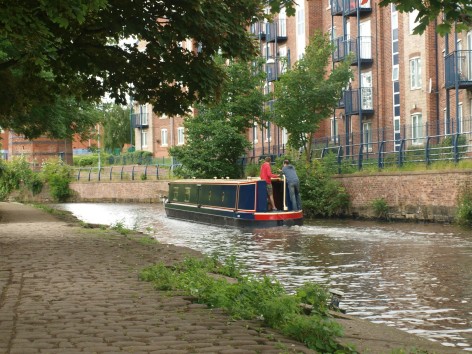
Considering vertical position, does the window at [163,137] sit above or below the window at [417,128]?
above

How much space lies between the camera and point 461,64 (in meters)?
30.1

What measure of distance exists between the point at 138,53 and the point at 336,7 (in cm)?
2843

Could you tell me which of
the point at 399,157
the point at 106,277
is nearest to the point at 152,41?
the point at 106,277

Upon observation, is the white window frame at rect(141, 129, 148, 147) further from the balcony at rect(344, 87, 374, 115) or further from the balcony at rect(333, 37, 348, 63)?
the balcony at rect(344, 87, 374, 115)

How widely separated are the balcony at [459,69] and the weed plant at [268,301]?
70.6ft

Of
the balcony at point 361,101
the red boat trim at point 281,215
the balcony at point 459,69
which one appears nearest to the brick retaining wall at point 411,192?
the red boat trim at point 281,215

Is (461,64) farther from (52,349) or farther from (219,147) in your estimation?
(52,349)

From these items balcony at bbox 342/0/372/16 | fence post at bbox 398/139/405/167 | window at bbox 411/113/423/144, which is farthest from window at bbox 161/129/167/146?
fence post at bbox 398/139/405/167

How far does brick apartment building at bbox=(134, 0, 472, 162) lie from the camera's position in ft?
100

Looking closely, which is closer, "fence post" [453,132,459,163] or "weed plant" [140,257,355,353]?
"weed plant" [140,257,355,353]

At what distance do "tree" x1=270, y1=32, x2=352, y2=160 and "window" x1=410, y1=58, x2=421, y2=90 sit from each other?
2614 mm

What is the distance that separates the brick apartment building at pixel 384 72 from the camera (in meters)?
30.5

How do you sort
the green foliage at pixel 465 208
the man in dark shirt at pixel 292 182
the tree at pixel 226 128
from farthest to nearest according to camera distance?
the tree at pixel 226 128
the man in dark shirt at pixel 292 182
the green foliage at pixel 465 208

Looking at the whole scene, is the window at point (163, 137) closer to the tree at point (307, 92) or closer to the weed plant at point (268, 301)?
the tree at point (307, 92)
